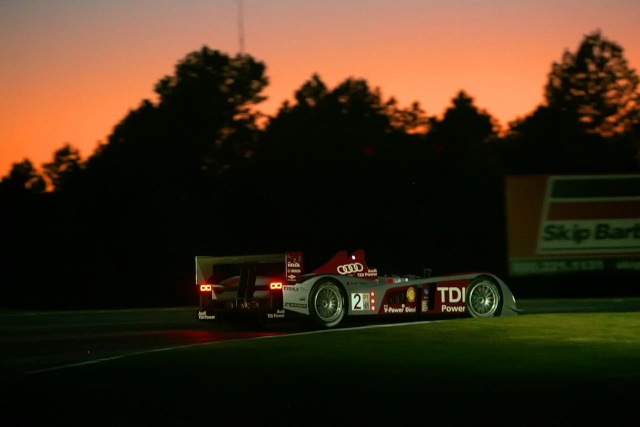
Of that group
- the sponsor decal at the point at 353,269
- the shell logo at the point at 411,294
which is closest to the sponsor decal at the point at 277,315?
the sponsor decal at the point at 353,269

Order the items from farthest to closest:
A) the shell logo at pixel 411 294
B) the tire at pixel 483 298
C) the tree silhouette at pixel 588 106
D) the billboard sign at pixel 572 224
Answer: the tree silhouette at pixel 588 106 → the billboard sign at pixel 572 224 → the tire at pixel 483 298 → the shell logo at pixel 411 294

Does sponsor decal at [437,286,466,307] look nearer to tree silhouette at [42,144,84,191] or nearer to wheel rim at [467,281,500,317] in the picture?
wheel rim at [467,281,500,317]

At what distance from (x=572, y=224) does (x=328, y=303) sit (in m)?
15.4

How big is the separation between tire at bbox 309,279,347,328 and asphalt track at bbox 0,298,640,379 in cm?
35

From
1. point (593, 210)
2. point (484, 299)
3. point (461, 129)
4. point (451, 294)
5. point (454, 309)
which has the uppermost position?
point (461, 129)

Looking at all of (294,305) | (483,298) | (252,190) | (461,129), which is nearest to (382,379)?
(294,305)

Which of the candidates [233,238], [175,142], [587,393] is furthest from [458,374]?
[175,142]

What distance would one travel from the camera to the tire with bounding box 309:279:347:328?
606 inches

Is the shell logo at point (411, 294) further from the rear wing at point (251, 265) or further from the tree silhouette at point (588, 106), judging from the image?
the tree silhouette at point (588, 106)

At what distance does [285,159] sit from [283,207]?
11.5 metres

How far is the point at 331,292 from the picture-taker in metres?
15.7

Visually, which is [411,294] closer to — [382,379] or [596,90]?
[382,379]

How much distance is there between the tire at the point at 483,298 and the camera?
16531 millimetres

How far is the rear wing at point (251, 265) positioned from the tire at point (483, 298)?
3.12 m
